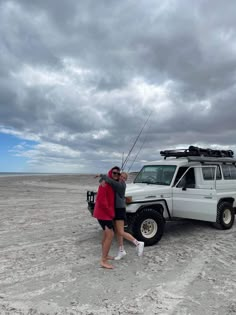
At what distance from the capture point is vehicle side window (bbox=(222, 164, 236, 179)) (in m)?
8.86

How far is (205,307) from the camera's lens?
3873 mm

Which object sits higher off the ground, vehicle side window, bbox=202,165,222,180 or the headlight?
vehicle side window, bbox=202,165,222,180

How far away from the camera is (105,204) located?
17.5ft

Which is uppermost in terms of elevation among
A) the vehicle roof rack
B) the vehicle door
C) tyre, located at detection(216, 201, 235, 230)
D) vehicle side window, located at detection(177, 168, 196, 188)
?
the vehicle roof rack

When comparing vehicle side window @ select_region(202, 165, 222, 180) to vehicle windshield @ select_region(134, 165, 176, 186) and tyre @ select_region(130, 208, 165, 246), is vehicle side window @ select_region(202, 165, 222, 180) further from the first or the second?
tyre @ select_region(130, 208, 165, 246)

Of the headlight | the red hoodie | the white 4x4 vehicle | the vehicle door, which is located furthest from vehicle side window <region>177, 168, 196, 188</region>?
the red hoodie

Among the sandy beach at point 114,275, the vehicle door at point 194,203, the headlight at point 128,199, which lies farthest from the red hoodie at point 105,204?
the vehicle door at point 194,203

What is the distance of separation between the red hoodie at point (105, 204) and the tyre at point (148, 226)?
1.29 metres

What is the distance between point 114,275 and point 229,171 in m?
5.68

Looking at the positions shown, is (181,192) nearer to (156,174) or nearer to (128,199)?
(156,174)

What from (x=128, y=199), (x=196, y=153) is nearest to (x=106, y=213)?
(x=128, y=199)

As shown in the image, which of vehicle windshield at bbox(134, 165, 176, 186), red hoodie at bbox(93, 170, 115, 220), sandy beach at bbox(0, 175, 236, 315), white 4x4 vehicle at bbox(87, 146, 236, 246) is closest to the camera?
sandy beach at bbox(0, 175, 236, 315)

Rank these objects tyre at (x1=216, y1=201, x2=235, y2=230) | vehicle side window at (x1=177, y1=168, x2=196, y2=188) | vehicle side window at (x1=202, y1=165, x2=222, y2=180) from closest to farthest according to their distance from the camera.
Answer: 1. vehicle side window at (x1=177, y1=168, x2=196, y2=188)
2. vehicle side window at (x1=202, y1=165, x2=222, y2=180)
3. tyre at (x1=216, y1=201, x2=235, y2=230)

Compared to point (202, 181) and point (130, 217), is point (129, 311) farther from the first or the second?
point (202, 181)
